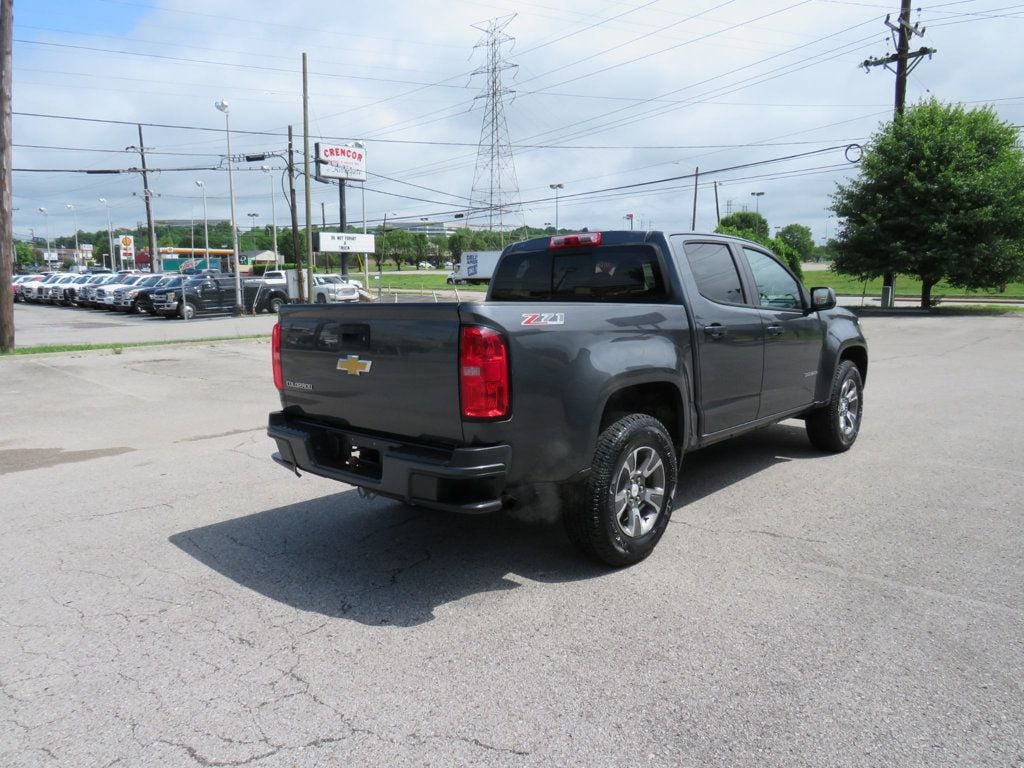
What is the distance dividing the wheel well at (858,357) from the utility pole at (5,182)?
15.4m

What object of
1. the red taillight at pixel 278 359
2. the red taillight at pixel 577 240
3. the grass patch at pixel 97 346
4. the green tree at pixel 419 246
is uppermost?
the green tree at pixel 419 246

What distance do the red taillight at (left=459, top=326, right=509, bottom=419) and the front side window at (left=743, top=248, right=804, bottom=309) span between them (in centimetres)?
297

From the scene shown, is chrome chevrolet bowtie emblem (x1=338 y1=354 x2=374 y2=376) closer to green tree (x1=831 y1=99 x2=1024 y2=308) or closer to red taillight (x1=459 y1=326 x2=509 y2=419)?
red taillight (x1=459 y1=326 x2=509 y2=419)

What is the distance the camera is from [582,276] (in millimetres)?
5234

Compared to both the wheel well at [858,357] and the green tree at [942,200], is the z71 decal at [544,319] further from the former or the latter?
the green tree at [942,200]

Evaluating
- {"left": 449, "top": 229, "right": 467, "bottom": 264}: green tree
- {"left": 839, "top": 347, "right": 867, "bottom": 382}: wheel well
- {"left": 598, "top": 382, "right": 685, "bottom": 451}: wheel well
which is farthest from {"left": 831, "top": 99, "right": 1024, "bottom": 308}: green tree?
{"left": 449, "top": 229, "right": 467, "bottom": 264}: green tree

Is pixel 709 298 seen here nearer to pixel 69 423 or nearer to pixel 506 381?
pixel 506 381

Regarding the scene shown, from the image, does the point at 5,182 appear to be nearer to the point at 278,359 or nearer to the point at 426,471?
the point at 278,359

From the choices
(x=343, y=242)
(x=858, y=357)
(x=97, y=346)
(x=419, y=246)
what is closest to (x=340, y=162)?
(x=343, y=242)

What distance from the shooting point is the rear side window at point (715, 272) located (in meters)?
5.08

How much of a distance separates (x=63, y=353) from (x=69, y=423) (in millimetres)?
7690

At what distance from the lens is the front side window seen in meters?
5.81

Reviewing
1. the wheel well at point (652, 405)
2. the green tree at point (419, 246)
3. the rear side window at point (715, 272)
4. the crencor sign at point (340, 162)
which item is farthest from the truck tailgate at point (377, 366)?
the green tree at point (419, 246)

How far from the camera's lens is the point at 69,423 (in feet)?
29.8
